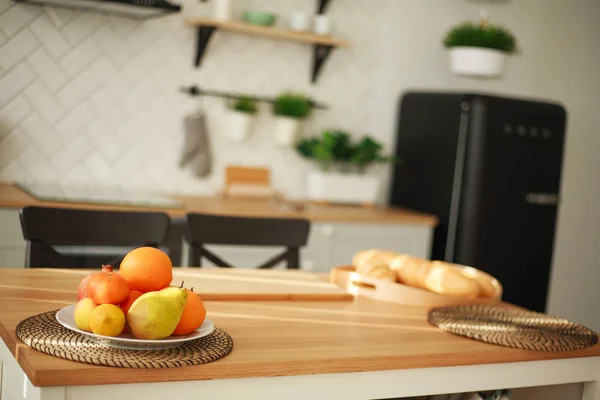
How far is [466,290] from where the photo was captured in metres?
2.06

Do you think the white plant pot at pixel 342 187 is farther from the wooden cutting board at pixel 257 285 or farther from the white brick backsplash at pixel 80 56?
the wooden cutting board at pixel 257 285

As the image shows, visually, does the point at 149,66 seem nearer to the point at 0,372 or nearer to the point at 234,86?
the point at 234,86

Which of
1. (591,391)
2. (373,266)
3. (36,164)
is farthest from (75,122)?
(591,391)

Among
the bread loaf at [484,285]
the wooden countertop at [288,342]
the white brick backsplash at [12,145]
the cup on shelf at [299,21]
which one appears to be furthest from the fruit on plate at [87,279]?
the cup on shelf at [299,21]

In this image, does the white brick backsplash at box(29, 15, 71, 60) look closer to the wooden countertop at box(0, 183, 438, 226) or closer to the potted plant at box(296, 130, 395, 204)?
the wooden countertop at box(0, 183, 438, 226)

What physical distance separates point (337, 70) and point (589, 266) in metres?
2.09

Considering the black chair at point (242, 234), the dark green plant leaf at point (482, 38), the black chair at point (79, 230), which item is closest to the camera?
the black chair at point (79, 230)

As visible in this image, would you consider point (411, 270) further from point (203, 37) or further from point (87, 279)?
point (203, 37)

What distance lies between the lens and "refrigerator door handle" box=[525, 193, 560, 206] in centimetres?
381

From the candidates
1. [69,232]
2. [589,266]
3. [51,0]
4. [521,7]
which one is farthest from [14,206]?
[589,266]

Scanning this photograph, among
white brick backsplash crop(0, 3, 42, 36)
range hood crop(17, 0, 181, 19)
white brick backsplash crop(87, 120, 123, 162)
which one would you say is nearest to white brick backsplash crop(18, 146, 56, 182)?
white brick backsplash crop(87, 120, 123, 162)

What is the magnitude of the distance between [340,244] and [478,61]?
4.18 feet

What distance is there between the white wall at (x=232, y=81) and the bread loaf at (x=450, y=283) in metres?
1.88

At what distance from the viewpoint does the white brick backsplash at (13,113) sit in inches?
131
